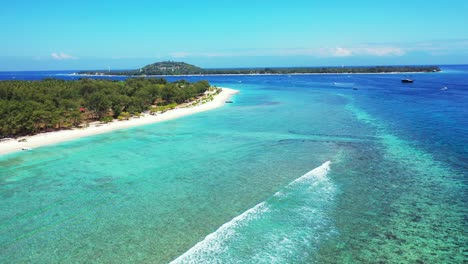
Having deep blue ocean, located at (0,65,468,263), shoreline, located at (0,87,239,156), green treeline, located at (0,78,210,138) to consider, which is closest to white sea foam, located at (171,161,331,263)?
deep blue ocean, located at (0,65,468,263)

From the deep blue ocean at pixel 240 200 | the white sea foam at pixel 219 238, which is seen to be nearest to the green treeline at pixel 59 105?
the deep blue ocean at pixel 240 200

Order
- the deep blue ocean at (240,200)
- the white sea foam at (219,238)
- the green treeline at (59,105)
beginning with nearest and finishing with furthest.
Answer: the white sea foam at (219,238), the deep blue ocean at (240,200), the green treeline at (59,105)

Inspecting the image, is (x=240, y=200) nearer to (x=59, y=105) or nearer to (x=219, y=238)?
(x=219, y=238)

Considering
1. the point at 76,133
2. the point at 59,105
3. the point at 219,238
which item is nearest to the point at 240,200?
the point at 219,238

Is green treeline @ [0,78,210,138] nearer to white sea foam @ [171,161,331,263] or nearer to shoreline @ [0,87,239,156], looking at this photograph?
shoreline @ [0,87,239,156]

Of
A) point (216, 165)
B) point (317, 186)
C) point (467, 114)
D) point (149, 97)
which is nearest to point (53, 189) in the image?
point (216, 165)

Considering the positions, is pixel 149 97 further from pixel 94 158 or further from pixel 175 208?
pixel 175 208

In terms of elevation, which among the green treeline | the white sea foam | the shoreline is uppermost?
the green treeline

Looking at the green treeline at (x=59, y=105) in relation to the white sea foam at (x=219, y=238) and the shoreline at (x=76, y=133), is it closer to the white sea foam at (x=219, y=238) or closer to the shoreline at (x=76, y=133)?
the shoreline at (x=76, y=133)
